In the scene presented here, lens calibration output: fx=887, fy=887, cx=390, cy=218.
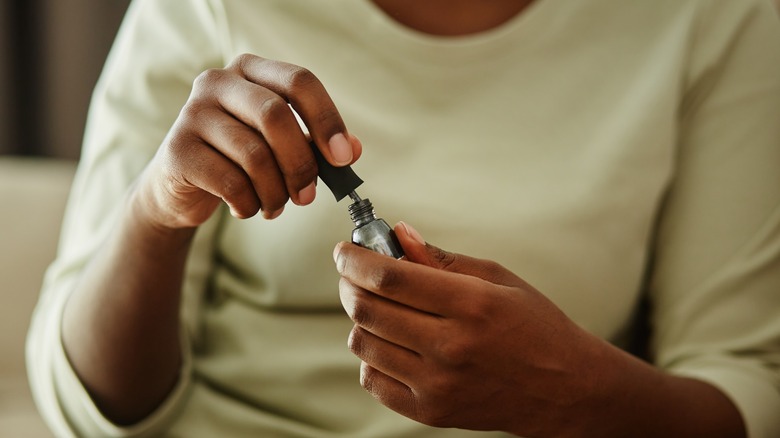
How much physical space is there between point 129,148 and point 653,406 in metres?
0.49

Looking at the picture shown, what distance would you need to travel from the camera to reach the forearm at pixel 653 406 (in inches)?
25.7

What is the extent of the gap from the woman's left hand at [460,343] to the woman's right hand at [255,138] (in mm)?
56

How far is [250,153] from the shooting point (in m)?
0.53

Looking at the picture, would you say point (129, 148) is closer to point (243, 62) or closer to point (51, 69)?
point (243, 62)

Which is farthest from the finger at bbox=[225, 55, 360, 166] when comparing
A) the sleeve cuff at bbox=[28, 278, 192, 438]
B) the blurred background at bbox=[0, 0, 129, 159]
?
the blurred background at bbox=[0, 0, 129, 159]

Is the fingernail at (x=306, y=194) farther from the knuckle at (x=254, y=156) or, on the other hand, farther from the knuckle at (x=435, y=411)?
the knuckle at (x=435, y=411)

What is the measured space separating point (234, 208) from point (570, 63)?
16.5 inches

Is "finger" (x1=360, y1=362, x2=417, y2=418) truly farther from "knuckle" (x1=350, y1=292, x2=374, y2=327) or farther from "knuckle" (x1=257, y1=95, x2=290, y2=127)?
"knuckle" (x1=257, y1=95, x2=290, y2=127)

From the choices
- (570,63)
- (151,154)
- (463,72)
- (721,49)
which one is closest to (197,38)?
(151,154)

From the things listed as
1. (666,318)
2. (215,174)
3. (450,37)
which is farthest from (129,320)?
(666,318)

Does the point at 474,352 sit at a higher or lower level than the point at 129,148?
lower

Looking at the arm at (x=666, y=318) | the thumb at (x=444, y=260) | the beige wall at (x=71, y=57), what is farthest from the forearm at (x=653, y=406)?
the beige wall at (x=71, y=57)

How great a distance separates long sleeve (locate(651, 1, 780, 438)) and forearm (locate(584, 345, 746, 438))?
1.5 inches

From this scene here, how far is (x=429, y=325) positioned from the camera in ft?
1.75
